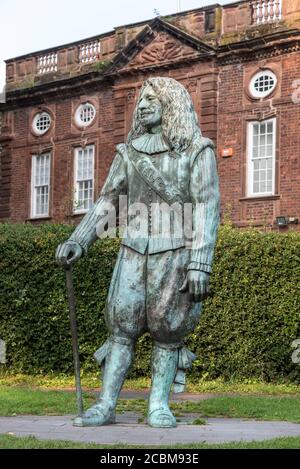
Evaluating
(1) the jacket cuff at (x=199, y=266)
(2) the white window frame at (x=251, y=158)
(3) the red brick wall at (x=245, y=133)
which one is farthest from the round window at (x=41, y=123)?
(1) the jacket cuff at (x=199, y=266)

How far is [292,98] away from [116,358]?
1663 centimetres

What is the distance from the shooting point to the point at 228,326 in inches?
583

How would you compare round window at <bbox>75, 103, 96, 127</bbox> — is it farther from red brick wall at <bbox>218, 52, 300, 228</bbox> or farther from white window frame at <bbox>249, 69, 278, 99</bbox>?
white window frame at <bbox>249, 69, 278, 99</bbox>

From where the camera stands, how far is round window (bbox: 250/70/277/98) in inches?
917

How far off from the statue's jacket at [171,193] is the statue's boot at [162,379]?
2.60 feet

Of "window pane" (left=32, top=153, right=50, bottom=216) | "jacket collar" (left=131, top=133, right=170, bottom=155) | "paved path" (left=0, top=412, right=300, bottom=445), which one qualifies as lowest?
"paved path" (left=0, top=412, right=300, bottom=445)

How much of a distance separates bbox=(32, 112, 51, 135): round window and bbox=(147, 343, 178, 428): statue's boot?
22189mm

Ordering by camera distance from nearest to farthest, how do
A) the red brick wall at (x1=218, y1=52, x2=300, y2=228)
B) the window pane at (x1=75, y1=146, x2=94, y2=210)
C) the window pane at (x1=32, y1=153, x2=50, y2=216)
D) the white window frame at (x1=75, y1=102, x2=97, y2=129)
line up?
1. the red brick wall at (x1=218, y1=52, x2=300, y2=228)
2. the window pane at (x1=75, y1=146, x2=94, y2=210)
3. the white window frame at (x1=75, y1=102, x2=97, y2=129)
4. the window pane at (x1=32, y1=153, x2=50, y2=216)

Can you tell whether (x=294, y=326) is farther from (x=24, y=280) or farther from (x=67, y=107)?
(x=67, y=107)

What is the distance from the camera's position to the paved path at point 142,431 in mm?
6293

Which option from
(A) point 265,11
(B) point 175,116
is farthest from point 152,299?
(A) point 265,11

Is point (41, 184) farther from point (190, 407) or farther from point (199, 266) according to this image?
point (199, 266)

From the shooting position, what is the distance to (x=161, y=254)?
7.19m

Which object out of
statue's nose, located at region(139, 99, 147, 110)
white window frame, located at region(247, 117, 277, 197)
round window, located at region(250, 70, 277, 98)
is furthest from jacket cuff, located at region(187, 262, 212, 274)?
round window, located at region(250, 70, 277, 98)
